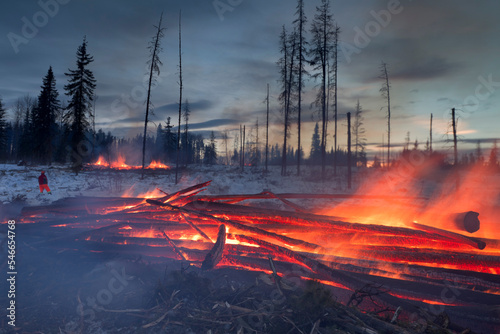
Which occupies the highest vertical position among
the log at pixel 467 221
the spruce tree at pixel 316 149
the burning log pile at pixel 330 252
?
the spruce tree at pixel 316 149

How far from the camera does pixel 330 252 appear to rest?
4758 millimetres

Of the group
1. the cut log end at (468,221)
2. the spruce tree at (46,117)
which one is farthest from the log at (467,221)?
the spruce tree at (46,117)

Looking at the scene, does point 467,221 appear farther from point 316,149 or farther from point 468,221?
point 316,149

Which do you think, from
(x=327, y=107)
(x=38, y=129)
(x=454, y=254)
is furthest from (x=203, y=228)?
(x=38, y=129)

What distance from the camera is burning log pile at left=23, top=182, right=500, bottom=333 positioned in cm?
335

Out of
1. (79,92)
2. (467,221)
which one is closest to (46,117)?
(79,92)

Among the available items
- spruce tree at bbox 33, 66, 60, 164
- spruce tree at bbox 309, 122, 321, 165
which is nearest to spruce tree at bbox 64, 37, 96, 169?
spruce tree at bbox 33, 66, 60, 164

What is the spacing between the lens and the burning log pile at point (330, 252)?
335 centimetres

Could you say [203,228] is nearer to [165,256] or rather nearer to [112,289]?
[165,256]

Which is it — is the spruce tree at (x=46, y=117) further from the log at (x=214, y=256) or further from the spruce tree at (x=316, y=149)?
the spruce tree at (x=316, y=149)

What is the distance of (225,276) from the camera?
4289 millimetres

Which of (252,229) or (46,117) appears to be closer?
(252,229)

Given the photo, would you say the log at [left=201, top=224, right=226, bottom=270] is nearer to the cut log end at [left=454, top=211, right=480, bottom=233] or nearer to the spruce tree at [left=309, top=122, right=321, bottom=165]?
the cut log end at [left=454, top=211, right=480, bottom=233]

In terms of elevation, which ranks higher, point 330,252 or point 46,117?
point 46,117
